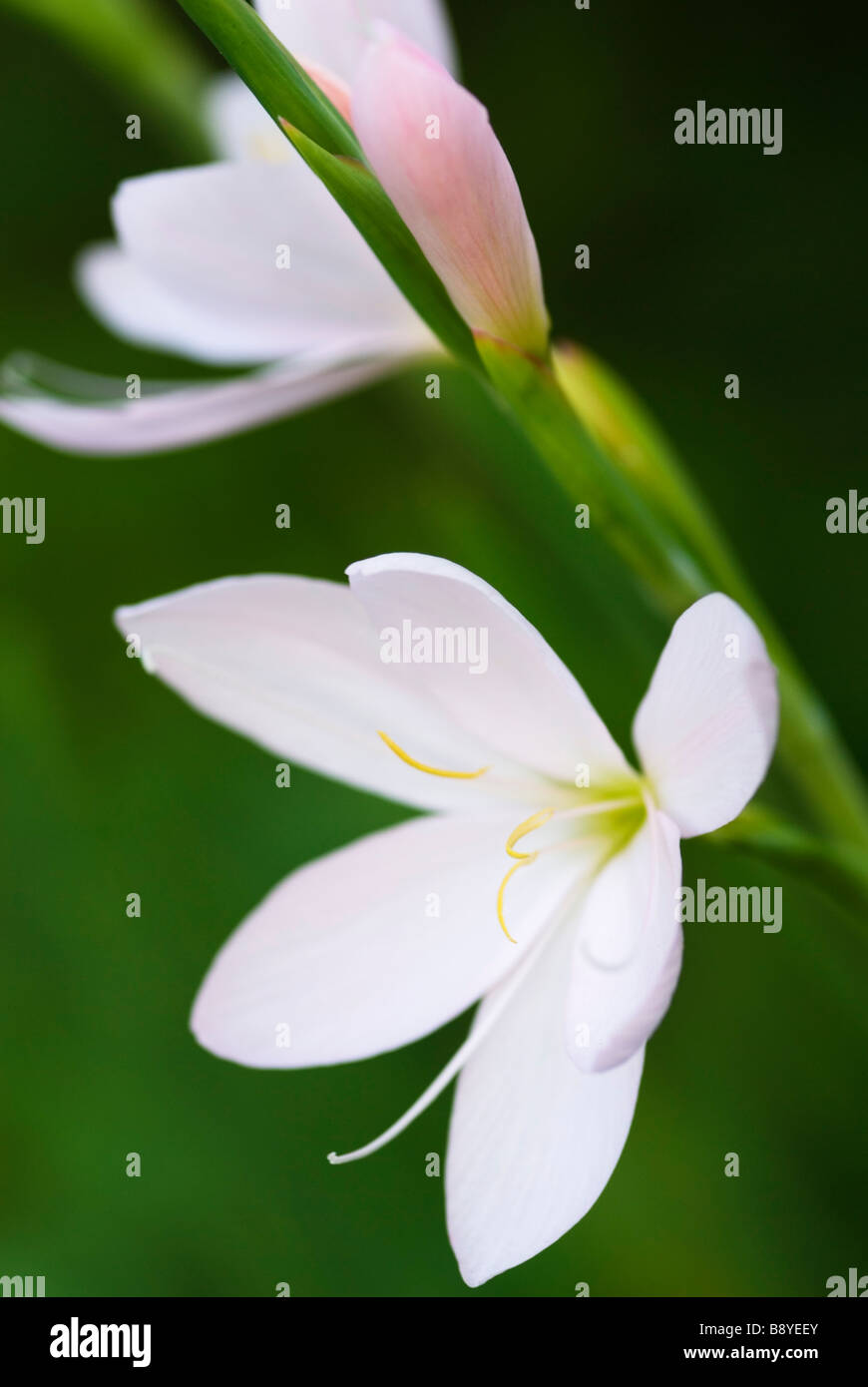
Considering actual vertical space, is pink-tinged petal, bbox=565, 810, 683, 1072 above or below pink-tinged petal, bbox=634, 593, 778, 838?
below

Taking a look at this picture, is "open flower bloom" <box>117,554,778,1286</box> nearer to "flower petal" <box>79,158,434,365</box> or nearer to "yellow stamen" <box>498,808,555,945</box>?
"yellow stamen" <box>498,808,555,945</box>

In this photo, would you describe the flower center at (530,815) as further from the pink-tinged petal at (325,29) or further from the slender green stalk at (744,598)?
the pink-tinged petal at (325,29)

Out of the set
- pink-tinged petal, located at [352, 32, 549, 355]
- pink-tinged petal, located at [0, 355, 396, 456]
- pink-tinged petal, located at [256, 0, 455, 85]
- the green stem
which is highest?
the green stem

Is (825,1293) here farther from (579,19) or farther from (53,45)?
(53,45)

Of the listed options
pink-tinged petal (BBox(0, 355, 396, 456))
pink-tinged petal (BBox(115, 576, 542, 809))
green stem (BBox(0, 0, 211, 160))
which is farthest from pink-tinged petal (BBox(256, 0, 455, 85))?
green stem (BBox(0, 0, 211, 160))

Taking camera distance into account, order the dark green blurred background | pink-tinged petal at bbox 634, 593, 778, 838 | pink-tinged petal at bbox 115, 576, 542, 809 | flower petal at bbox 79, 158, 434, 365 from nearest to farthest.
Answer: pink-tinged petal at bbox 634, 593, 778, 838
pink-tinged petal at bbox 115, 576, 542, 809
flower petal at bbox 79, 158, 434, 365
the dark green blurred background

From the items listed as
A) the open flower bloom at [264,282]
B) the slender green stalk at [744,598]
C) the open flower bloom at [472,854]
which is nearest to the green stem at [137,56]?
the open flower bloom at [264,282]
